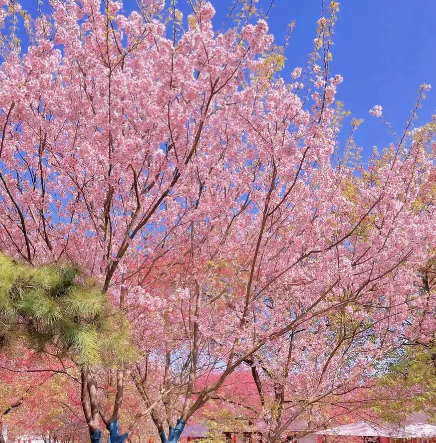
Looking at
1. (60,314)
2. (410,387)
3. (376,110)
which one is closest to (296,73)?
(376,110)

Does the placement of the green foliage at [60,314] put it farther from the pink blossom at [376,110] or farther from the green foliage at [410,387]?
the green foliage at [410,387]

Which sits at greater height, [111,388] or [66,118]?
[66,118]

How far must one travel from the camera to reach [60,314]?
5.70 m

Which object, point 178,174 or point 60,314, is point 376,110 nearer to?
point 178,174

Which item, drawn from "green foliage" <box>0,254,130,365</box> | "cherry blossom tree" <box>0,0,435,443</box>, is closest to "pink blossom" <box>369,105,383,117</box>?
"cherry blossom tree" <box>0,0,435,443</box>

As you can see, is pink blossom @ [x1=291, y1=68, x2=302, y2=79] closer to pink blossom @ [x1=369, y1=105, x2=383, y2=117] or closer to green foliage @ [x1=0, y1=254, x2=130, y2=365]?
pink blossom @ [x1=369, y1=105, x2=383, y2=117]

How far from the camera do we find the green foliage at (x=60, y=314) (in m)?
5.69

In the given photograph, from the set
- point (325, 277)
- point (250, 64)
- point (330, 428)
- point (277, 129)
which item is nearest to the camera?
point (250, 64)

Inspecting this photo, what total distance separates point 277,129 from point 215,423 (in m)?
7.44

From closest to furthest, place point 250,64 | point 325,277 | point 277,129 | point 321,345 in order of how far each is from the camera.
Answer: point 250,64
point 277,129
point 325,277
point 321,345

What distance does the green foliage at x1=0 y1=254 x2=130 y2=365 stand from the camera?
569cm

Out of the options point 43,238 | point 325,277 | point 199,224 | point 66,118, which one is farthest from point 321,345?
point 66,118

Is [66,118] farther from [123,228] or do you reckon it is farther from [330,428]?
[330,428]

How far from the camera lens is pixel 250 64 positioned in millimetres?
5902
